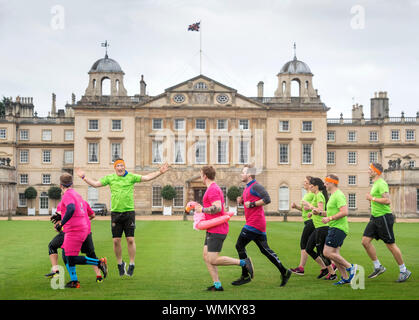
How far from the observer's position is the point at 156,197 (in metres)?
61.2

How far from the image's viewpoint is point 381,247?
19.4 meters

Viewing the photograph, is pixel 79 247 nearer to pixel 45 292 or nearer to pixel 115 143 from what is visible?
pixel 45 292

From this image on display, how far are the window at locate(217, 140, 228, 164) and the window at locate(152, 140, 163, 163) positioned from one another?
227 inches

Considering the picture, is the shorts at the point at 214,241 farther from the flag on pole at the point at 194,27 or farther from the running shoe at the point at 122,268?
the flag on pole at the point at 194,27

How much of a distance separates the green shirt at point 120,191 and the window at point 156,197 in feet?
161

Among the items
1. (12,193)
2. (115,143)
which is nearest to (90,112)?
(115,143)

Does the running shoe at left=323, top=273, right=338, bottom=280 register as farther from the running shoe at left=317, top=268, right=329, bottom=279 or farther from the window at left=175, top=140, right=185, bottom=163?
the window at left=175, top=140, right=185, bottom=163

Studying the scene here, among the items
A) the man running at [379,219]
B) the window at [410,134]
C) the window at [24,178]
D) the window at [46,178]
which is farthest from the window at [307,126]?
the man running at [379,219]

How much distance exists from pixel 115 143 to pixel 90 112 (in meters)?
4.10

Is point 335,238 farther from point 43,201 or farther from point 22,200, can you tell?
point 22,200

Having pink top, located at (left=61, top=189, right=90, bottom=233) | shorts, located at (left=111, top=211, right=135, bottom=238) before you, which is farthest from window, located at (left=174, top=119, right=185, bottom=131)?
pink top, located at (left=61, top=189, right=90, bottom=233)

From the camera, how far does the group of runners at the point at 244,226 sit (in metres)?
10.0

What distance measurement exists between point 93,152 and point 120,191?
50.4 meters
